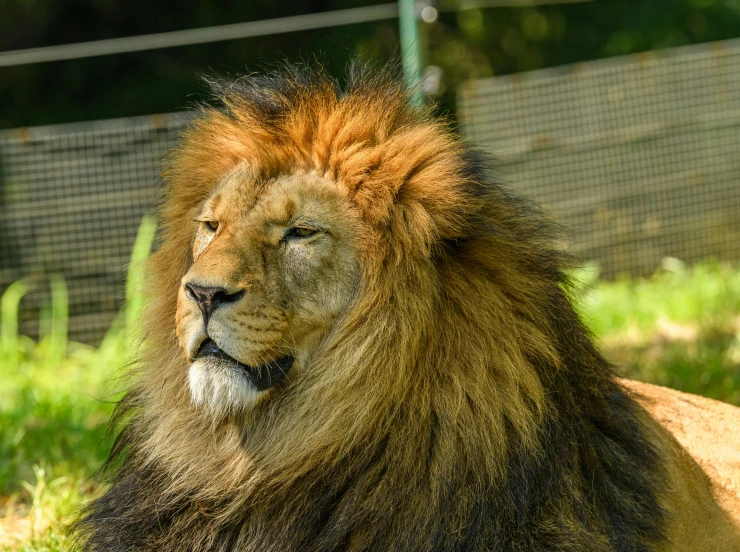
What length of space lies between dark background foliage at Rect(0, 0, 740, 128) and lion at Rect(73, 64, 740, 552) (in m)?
6.32

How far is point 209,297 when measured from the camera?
2.52 meters

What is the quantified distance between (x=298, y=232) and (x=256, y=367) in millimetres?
389

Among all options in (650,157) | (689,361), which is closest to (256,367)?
(689,361)

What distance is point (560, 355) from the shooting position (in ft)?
9.07

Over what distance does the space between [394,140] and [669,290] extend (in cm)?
571

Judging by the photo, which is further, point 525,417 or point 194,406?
point 194,406

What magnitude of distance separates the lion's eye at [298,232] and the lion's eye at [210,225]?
0.26m

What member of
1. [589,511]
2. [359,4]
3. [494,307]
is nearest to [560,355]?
[494,307]

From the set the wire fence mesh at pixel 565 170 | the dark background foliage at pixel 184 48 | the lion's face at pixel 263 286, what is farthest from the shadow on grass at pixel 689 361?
the dark background foliage at pixel 184 48

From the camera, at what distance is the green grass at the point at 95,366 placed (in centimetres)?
405

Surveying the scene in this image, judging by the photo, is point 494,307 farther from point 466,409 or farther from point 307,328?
point 307,328

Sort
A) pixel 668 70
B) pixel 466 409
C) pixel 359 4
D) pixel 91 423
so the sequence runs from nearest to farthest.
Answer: pixel 466 409 → pixel 91 423 → pixel 668 70 → pixel 359 4

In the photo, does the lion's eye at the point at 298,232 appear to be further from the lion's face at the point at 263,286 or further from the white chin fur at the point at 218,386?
the white chin fur at the point at 218,386

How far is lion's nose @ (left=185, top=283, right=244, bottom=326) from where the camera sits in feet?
8.25
